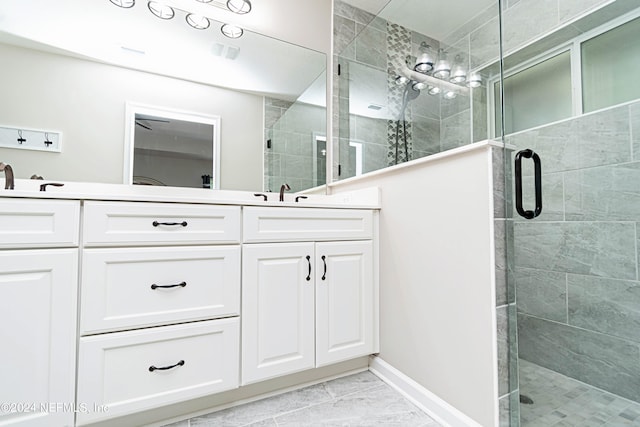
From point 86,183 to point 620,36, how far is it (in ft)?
9.18

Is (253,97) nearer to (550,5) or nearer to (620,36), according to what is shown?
(550,5)

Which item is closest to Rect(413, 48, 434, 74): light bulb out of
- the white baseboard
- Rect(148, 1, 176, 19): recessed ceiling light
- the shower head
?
the shower head

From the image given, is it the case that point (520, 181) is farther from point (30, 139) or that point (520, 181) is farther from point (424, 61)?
point (30, 139)

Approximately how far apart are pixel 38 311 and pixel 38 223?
294 mm

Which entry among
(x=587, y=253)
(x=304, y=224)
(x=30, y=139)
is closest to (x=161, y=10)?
(x=30, y=139)

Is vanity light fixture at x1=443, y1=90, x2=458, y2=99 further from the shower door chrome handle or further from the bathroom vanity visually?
the bathroom vanity

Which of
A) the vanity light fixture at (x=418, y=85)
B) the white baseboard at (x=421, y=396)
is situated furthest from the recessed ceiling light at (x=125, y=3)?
the white baseboard at (x=421, y=396)

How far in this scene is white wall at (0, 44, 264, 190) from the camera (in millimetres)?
1322

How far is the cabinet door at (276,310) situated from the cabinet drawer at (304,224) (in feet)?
0.17

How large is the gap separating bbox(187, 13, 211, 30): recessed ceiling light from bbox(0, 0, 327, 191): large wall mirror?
25mm

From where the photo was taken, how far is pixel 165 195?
156cm

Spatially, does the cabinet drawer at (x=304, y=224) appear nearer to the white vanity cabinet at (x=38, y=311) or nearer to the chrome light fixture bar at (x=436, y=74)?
the white vanity cabinet at (x=38, y=311)

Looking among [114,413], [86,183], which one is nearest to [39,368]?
[114,413]

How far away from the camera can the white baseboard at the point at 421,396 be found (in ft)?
3.76
